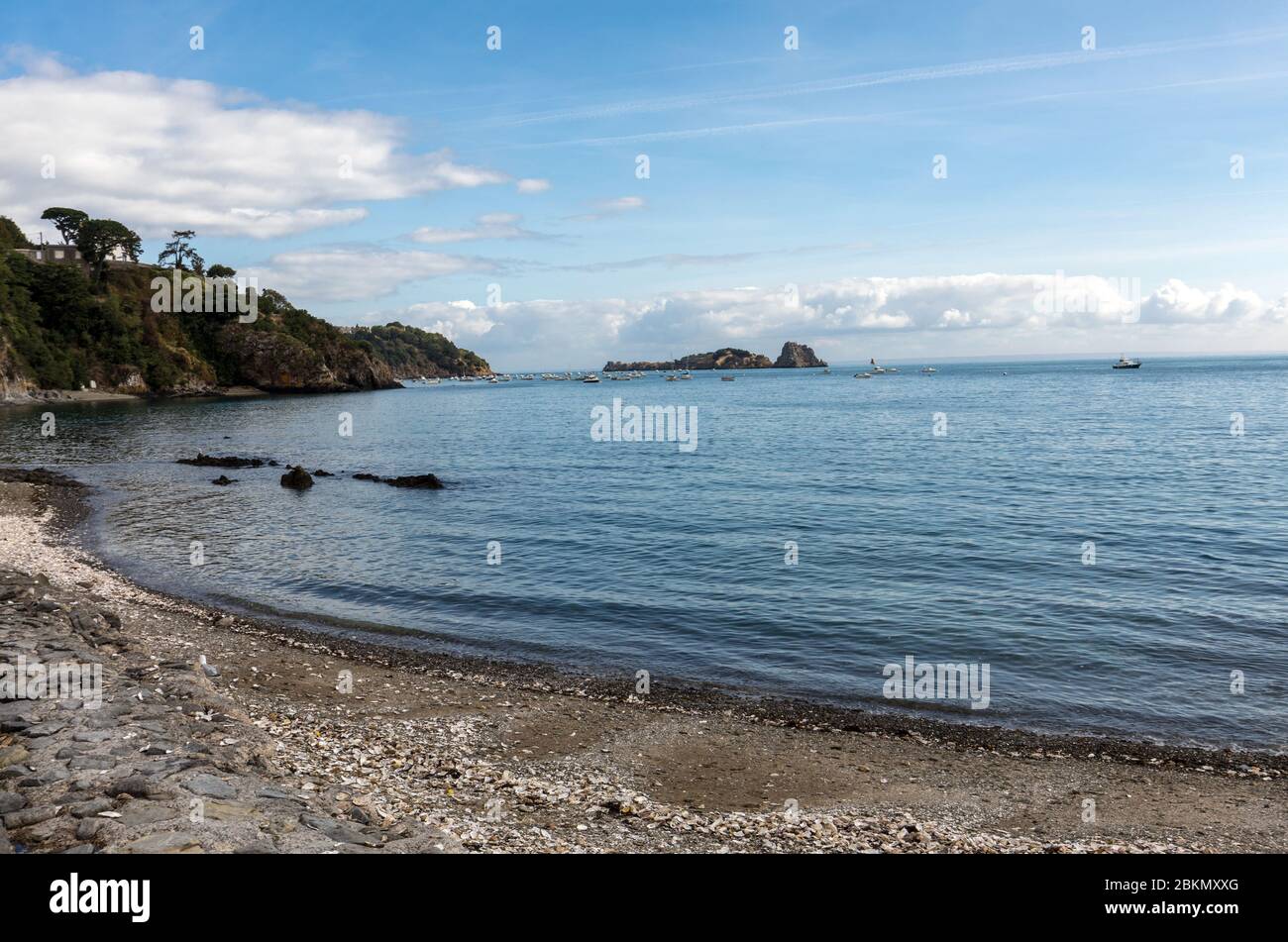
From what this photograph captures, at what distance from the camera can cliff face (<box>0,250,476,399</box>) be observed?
13488cm

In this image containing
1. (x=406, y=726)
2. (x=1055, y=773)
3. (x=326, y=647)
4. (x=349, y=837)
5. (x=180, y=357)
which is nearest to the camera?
(x=349, y=837)

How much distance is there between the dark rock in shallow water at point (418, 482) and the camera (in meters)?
54.0

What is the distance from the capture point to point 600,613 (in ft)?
86.0

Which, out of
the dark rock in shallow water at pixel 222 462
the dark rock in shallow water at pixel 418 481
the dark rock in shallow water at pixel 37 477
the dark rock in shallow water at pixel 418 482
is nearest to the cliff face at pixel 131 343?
the dark rock in shallow water at pixel 222 462

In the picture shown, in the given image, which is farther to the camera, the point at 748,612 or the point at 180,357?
the point at 180,357

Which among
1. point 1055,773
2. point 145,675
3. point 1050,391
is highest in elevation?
point 1050,391

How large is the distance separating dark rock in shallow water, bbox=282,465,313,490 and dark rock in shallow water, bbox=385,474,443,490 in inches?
202

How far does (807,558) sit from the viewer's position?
32.8 m

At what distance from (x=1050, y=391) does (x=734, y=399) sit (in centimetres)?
6471

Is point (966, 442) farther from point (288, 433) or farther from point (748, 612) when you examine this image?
point (288, 433)

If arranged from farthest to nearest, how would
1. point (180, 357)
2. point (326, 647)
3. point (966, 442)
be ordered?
point (180, 357) < point (966, 442) < point (326, 647)

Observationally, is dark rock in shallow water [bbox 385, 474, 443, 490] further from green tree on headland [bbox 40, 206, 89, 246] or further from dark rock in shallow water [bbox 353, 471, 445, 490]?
green tree on headland [bbox 40, 206, 89, 246]

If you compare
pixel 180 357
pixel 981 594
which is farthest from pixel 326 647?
pixel 180 357

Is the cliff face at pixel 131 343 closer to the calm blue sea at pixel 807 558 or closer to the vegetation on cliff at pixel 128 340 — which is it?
the vegetation on cliff at pixel 128 340
